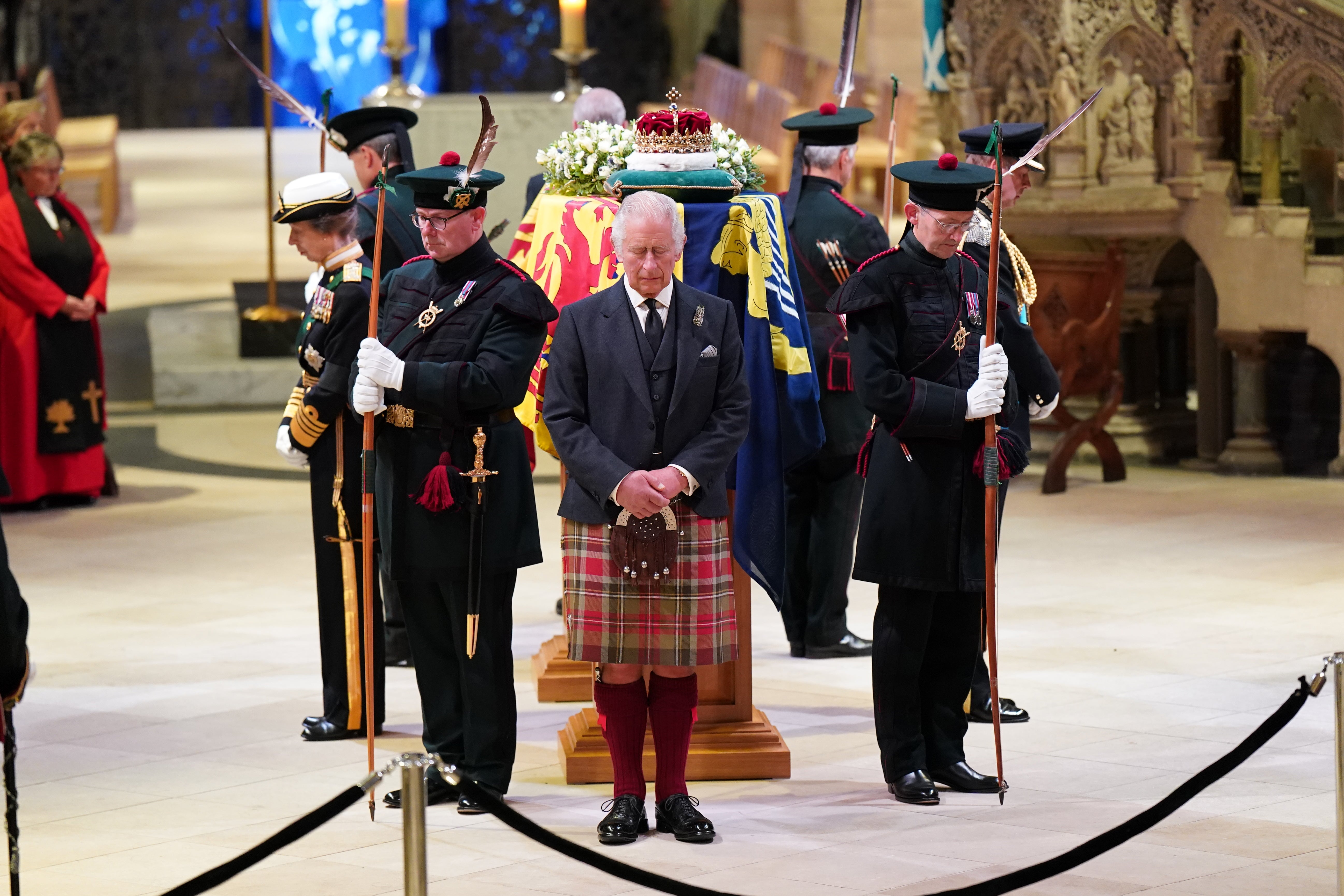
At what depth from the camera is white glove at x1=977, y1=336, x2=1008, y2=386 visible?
549 cm

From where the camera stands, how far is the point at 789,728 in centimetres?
662

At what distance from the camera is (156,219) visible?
22.2 meters

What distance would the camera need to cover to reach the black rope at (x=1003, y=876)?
13.6 feet

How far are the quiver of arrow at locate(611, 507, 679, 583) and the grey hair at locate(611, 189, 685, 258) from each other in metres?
0.69

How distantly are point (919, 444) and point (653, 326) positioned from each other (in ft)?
2.86

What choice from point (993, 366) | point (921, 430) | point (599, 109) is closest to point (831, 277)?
point (599, 109)

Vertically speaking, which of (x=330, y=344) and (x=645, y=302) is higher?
(x=645, y=302)

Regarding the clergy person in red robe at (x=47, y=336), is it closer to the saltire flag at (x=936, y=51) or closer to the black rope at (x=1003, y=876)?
the saltire flag at (x=936, y=51)

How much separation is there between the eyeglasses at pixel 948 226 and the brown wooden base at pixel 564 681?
2.10m

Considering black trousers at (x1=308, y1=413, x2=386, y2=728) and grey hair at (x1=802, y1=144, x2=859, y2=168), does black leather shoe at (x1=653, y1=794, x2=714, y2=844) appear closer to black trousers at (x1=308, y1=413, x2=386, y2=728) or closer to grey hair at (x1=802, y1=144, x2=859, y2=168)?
black trousers at (x1=308, y1=413, x2=386, y2=728)

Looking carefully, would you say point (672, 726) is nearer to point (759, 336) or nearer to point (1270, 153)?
point (759, 336)

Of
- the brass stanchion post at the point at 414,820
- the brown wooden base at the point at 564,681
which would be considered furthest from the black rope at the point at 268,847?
the brown wooden base at the point at 564,681

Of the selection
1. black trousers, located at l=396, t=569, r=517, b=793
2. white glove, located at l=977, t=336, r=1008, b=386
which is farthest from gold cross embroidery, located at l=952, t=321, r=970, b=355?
black trousers, located at l=396, t=569, r=517, b=793

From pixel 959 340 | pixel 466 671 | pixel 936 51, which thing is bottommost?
pixel 466 671
